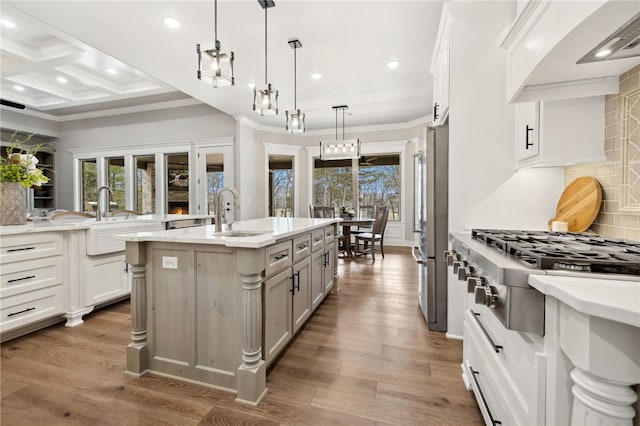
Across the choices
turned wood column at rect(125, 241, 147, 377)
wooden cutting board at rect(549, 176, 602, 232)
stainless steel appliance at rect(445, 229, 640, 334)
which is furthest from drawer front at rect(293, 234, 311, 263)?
wooden cutting board at rect(549, 176, 602, 232)

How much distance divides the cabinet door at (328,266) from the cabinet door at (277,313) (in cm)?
99

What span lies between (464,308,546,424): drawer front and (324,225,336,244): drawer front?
5.84 ft

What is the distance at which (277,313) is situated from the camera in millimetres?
1926

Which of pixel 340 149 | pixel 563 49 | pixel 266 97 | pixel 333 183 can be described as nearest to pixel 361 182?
pixel 333 183

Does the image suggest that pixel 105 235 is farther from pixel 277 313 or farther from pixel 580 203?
pixel 580 203

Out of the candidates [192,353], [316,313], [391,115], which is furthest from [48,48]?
[391,115]

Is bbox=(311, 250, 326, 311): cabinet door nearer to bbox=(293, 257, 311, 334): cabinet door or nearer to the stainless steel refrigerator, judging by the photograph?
bbox=(293, 257, 311, 334): cabinet door

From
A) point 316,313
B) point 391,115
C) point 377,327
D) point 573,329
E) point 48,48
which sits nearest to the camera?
point 573,329

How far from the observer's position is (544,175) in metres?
2.13

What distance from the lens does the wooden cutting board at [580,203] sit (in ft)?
5.37

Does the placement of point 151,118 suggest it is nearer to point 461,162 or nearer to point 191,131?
point 191,131

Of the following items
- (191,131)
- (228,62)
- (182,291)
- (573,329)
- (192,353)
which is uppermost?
(191,131)

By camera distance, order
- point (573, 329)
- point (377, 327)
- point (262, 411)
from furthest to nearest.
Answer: point (377, 327) → point (262, 411) → point (573, 329)

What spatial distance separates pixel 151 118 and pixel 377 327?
6720 mm
